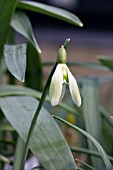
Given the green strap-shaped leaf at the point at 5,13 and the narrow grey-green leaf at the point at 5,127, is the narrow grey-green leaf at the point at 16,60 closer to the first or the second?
the green strap-shaped leaf at the point at 5,13

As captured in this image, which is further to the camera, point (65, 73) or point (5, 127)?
point (5, 127)

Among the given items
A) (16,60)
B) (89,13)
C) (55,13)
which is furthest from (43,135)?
(89,13)

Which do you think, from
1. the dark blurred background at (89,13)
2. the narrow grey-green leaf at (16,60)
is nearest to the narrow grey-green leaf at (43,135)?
the narrow grey-green leaf at (16,60)

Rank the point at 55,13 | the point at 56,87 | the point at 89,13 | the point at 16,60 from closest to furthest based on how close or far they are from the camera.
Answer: the point at 56,87
the point at 16,60
the point at 55,13
the point at 89,13

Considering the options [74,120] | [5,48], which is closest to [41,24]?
[74,120]

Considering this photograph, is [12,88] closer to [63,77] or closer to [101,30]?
[63,77]

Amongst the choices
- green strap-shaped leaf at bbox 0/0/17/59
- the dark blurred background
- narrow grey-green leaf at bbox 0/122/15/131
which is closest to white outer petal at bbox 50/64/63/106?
green strap-shaped leaf at bbox 0/0/17/59

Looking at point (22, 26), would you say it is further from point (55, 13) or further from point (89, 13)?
point (89, 13)
